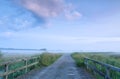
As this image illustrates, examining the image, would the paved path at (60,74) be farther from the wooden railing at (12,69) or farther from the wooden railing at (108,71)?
the wooden railing at (108,71)

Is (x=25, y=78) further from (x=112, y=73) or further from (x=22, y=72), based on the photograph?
(x=112, y=73)

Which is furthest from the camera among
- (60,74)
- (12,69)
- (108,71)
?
(12,69)

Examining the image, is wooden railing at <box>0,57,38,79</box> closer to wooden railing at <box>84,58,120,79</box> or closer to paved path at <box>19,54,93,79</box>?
paved path at <box>19,54,93,79</box>

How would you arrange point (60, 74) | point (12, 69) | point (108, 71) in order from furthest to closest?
point (12, 69)
point (60, 74)
point (108, 71)

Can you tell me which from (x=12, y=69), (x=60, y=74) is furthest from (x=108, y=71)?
(x=12, y=69)

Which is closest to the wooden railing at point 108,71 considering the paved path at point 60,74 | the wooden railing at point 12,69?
the paved path at point 60,74

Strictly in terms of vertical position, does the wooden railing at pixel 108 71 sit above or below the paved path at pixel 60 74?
above

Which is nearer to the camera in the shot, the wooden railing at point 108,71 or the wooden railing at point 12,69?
the wooden railing at point 108,71

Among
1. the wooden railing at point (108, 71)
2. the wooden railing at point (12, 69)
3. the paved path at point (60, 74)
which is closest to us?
the wooden railing at point (108, 71)

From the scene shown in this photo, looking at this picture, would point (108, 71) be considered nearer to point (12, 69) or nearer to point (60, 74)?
point (60, 74)

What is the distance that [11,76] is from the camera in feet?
53.2

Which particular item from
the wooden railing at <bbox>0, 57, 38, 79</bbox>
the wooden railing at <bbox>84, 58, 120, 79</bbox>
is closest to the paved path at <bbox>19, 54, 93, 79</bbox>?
the wooden railing at <bbox>0, 57, 38, 79</bbox>

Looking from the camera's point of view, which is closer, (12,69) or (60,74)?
(60,74)

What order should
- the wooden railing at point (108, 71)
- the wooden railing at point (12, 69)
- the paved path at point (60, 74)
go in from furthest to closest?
the paved path at point (60, 74)
the wooden railing at point (12, 69)
the wooden railing at point (108, 71)
